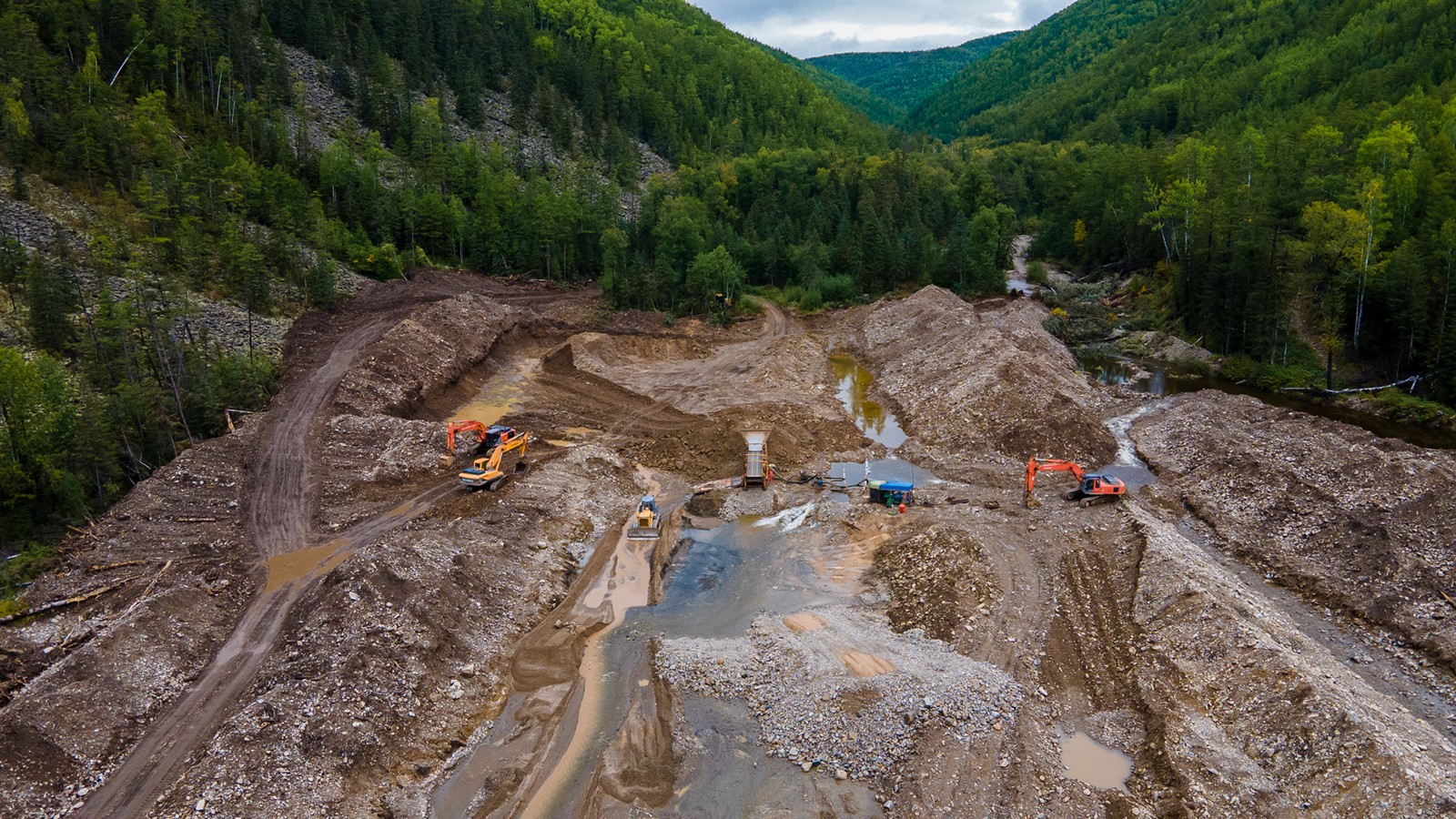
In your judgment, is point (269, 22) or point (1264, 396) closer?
point (1264, 396)

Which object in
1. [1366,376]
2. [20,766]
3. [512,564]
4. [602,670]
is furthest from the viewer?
[1366,376]

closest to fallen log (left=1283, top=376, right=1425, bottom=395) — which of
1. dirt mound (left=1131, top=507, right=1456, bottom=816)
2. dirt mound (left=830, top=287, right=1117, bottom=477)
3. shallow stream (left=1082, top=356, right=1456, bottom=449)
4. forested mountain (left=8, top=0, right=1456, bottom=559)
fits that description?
forested mountain (left=8, top=0, right=1456, bottom=559)

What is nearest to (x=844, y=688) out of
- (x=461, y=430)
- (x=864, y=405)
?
(x=461, y=430)

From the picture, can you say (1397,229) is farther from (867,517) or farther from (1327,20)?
(1327,20)

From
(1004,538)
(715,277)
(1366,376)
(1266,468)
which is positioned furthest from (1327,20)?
(1004,538)

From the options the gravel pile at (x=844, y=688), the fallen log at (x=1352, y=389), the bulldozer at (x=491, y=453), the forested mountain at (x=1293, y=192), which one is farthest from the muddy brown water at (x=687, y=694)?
the forested mountain at (x=1293, y=192)

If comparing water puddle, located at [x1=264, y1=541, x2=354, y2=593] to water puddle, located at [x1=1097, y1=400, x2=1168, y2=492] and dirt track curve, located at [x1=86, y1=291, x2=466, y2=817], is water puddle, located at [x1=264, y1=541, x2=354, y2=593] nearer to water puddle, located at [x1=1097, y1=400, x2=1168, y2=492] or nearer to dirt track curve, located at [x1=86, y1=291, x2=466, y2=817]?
dirt track curve, located at [x1=86, y1=291, x2=466, y2=817]

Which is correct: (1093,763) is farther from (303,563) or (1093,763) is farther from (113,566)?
(113,566)
